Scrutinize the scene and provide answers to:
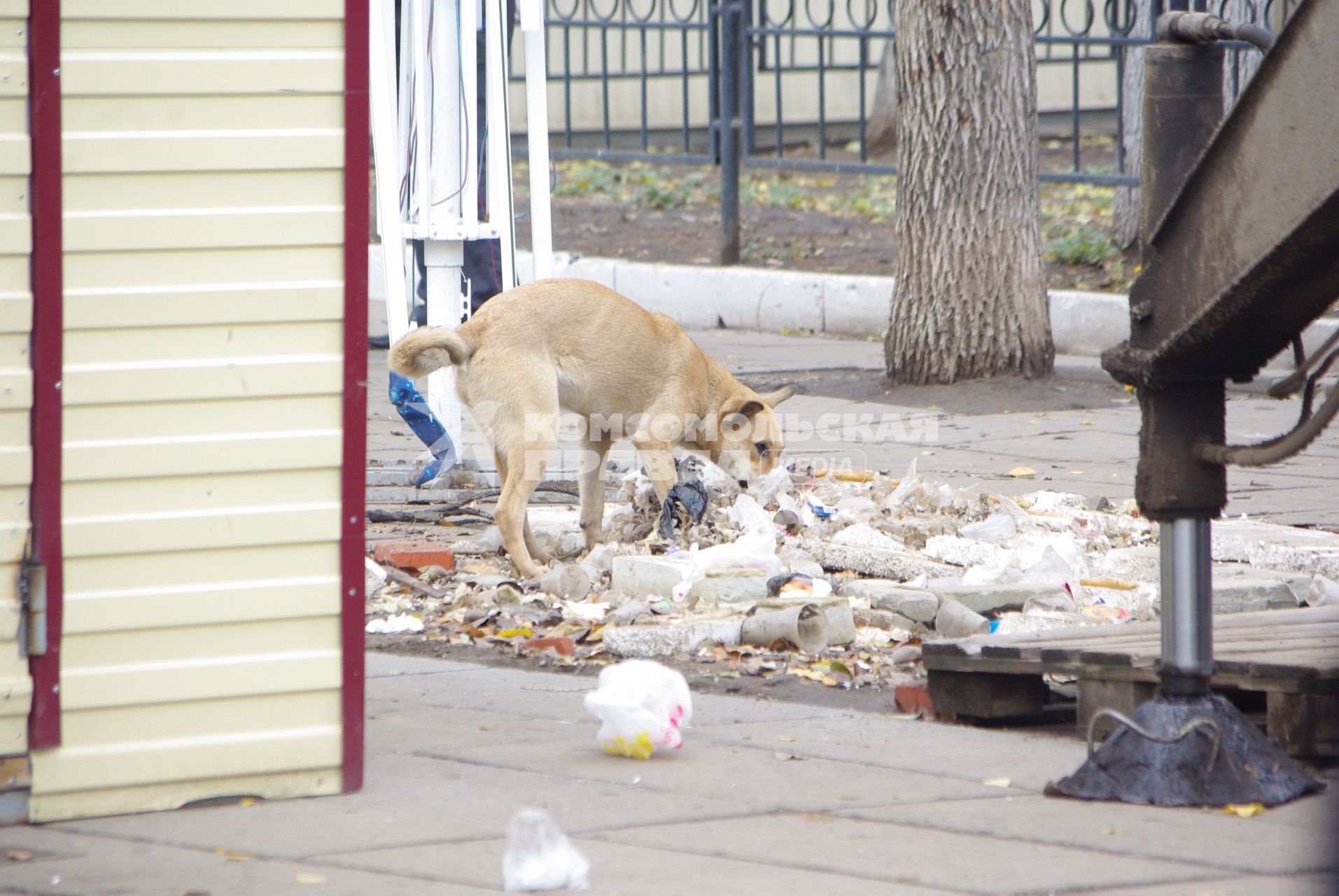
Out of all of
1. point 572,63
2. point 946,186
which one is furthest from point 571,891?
point 572,63

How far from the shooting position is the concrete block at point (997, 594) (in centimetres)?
587

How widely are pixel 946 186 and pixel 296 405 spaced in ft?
25.2

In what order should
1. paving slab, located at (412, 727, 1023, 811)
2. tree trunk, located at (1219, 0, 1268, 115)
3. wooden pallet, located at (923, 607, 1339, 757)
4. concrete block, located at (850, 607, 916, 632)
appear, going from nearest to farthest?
paving slab, located at (412, 727, 1023, 811) < wooden pallet, located at (923, 607, 1339, 757) < concrete block, located at (850, 607, 916, 632) < tree trunk, located at (1219, 0, 1268, 115)

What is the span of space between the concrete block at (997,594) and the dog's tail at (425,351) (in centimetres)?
218

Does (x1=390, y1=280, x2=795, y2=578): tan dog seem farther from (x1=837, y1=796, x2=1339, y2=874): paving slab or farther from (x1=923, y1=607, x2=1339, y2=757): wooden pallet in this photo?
(x1=837, y1=796, x2=1339, y2=874): paving slab

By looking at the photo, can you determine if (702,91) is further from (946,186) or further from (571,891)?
(571,891)

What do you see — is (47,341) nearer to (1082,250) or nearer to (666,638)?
(666,638)

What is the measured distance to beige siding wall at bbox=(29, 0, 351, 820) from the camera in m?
3.70

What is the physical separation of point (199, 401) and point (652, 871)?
1.41 m

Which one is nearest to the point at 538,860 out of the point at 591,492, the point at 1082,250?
the point at 591,492

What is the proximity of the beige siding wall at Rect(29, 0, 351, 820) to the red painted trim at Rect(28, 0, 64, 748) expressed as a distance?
0.09 ft

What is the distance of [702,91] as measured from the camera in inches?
959

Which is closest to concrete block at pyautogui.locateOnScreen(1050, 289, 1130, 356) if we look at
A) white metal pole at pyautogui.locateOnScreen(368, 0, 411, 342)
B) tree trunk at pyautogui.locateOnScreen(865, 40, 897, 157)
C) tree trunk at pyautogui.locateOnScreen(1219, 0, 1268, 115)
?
tree trunk at pyautogui.locateOnScreen(1219, 0, 1268, 115)

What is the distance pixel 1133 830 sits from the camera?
3645 millimetres
